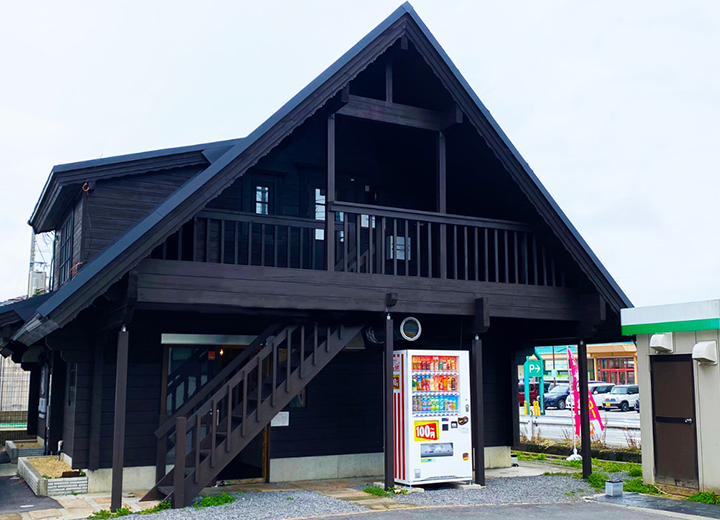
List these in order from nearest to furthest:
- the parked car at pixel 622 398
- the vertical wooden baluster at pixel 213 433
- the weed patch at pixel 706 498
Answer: the vertical wooden baluster at pixel 213 433
the weed patch at pixel 706 498
the parked car at pixel 622 398

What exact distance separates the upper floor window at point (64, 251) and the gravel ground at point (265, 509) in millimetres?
6158

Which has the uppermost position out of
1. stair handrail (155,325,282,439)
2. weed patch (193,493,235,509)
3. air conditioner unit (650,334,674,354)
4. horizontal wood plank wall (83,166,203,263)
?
horizontal wood plank wall (83,166,203,263)

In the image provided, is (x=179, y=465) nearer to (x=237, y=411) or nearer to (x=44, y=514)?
(x=237, y=411)

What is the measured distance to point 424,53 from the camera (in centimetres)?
1131

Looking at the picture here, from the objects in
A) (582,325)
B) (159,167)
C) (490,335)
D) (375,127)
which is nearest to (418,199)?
(375,127)

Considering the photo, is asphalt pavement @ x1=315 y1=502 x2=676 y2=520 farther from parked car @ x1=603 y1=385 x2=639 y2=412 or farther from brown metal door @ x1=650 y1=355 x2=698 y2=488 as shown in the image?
parked car @ x1=603 y1=385 x2=639 y2=412

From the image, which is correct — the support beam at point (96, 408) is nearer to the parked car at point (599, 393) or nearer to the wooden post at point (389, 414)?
the wooden post at point (389, 414)

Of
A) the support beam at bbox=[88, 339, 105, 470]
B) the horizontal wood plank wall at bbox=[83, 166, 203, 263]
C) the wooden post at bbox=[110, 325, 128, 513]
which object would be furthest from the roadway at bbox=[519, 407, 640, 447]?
the wooden post at bbox=[110, 325, 128, 513]

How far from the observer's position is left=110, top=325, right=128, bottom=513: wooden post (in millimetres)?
9125

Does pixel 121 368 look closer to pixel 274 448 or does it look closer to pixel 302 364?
pixel 302 364

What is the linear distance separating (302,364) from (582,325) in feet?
16.9

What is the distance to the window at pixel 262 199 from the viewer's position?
13.3 m

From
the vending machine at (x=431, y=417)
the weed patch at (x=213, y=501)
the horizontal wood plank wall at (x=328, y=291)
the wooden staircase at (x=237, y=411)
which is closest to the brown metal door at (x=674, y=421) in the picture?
the horizontal wood plank wall at (x=328, y=291)

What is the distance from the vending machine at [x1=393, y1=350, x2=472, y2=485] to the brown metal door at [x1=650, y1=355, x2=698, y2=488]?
2936 millimetres
